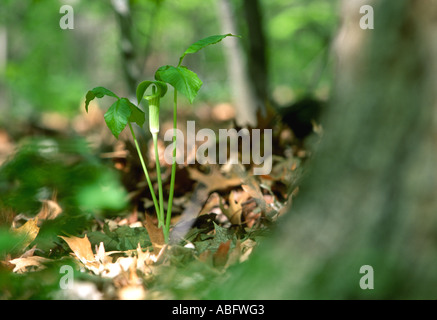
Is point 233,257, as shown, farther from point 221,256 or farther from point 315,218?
point 315,218

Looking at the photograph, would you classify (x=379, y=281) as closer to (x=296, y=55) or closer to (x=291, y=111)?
(x=291, y=111)

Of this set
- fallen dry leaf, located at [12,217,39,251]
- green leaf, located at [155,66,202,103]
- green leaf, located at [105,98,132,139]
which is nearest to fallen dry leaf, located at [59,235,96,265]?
fallen dry leaf, located at [12,217,39,251]

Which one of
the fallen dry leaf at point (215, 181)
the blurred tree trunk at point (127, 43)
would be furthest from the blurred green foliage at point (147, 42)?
the fallen dry leaf at point (215, 181)

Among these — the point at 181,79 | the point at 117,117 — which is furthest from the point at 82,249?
the point at 181,79

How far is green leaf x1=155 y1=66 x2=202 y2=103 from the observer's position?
1359 mm

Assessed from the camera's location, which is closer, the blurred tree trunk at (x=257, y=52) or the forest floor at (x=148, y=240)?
the forest floor at (x=148, y=240)

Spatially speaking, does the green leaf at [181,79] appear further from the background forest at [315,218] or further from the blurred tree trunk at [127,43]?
the blurred tree trunk at [127,43]

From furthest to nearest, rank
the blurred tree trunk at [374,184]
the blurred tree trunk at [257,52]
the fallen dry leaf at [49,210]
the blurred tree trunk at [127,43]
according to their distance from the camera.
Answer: the blurred tree trunk at [257,52]
the blurred tree trunk at [127,43]
the fallen dry leaf at [49,210]
the blurred tree trunk at [374,184]

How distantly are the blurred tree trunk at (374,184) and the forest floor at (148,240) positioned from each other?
0.29 metres

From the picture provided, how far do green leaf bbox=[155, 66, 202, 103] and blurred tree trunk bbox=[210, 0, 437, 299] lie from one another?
0.46m

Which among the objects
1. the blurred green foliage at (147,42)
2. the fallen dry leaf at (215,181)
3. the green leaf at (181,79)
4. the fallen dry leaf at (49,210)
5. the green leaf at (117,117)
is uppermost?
the blurred green foliage at (147,42)

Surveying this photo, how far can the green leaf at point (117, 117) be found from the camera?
139 cm
